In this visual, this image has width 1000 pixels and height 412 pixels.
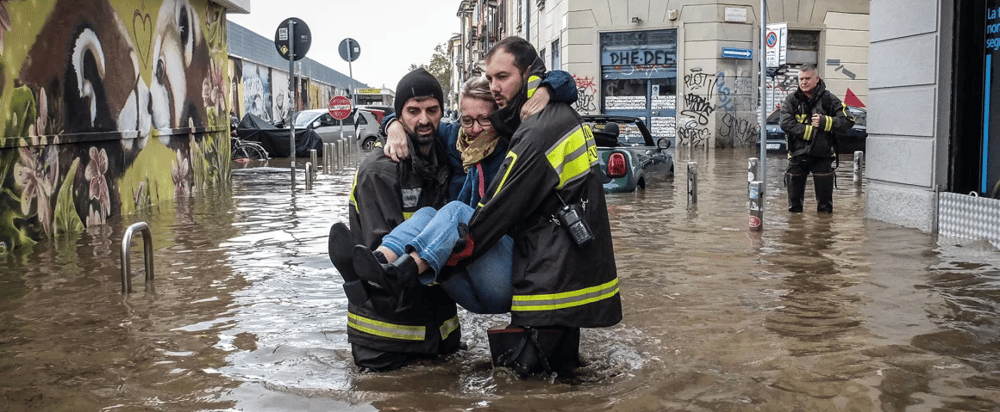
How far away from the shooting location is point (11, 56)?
385 inches

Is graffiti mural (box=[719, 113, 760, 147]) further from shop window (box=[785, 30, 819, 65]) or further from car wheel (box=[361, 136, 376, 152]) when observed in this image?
car wheel (box=[361, 136, 376, 152])

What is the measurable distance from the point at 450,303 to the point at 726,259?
14.3 ft

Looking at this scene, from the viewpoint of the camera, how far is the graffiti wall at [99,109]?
9.95 meters

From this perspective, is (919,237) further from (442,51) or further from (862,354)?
(442,51)

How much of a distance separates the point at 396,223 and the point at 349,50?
2353 cm

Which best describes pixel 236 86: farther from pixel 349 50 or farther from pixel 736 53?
pixel 736 53

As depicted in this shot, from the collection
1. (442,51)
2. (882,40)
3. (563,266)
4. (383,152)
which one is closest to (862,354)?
(563,266)

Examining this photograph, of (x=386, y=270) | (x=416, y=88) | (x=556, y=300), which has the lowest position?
(x=556, y=300)

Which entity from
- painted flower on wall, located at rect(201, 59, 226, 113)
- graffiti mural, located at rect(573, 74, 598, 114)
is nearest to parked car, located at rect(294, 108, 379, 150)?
graffiti mural, located at rect(573, 74, 598, 114)

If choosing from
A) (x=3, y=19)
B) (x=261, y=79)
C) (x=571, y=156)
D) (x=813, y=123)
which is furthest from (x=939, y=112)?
(x=261, y=79)

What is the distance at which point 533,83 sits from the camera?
15.5 feet

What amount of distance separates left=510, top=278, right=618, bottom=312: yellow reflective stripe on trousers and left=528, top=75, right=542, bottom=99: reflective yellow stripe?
888mm

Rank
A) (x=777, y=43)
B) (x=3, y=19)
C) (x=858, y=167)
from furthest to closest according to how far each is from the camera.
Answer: (x=777, y=43), (x=858, y=167), (x=3, y=19)

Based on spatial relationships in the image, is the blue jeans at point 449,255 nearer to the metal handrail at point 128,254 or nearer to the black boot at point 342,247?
the black boot at point 342,247
